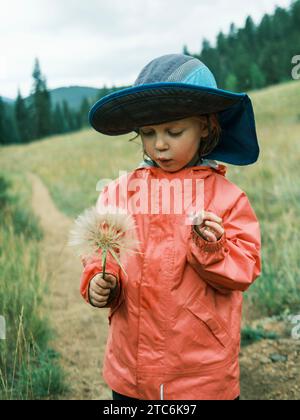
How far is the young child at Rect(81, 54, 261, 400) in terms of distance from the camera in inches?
75.8

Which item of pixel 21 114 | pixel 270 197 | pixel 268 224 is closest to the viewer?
pixel 268 224

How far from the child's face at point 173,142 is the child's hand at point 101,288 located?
52 centimetres

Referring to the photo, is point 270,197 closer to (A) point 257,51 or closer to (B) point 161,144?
(B) point 161,144

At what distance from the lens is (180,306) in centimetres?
193

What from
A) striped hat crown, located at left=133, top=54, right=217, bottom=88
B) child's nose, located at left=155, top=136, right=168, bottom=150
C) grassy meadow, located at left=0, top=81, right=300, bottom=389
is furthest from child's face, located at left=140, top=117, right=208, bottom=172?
grassy meadow, located at left=0, top=81, right=300, bottom=389

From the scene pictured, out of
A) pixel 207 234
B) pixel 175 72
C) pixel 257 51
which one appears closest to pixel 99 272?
pixel 207 234

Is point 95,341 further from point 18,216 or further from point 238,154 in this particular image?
point 18,216

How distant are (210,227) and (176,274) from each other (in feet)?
0.96

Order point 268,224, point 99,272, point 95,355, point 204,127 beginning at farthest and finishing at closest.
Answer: point 268,224, point 95,355, point 204,127, point 99,272

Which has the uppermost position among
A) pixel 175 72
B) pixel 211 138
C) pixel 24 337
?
pixel 175 72

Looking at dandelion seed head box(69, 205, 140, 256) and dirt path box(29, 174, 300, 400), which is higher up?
dandelion seed head box(69, 205, 140, 256)

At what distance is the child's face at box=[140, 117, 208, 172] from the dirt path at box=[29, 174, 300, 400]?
160 cm

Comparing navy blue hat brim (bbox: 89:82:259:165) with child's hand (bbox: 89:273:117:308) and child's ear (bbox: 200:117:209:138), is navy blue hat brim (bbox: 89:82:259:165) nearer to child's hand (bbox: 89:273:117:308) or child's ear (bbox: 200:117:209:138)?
child's ear (bbox: 200:117:209:138)

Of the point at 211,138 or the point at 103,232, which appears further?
the point at 211,138
